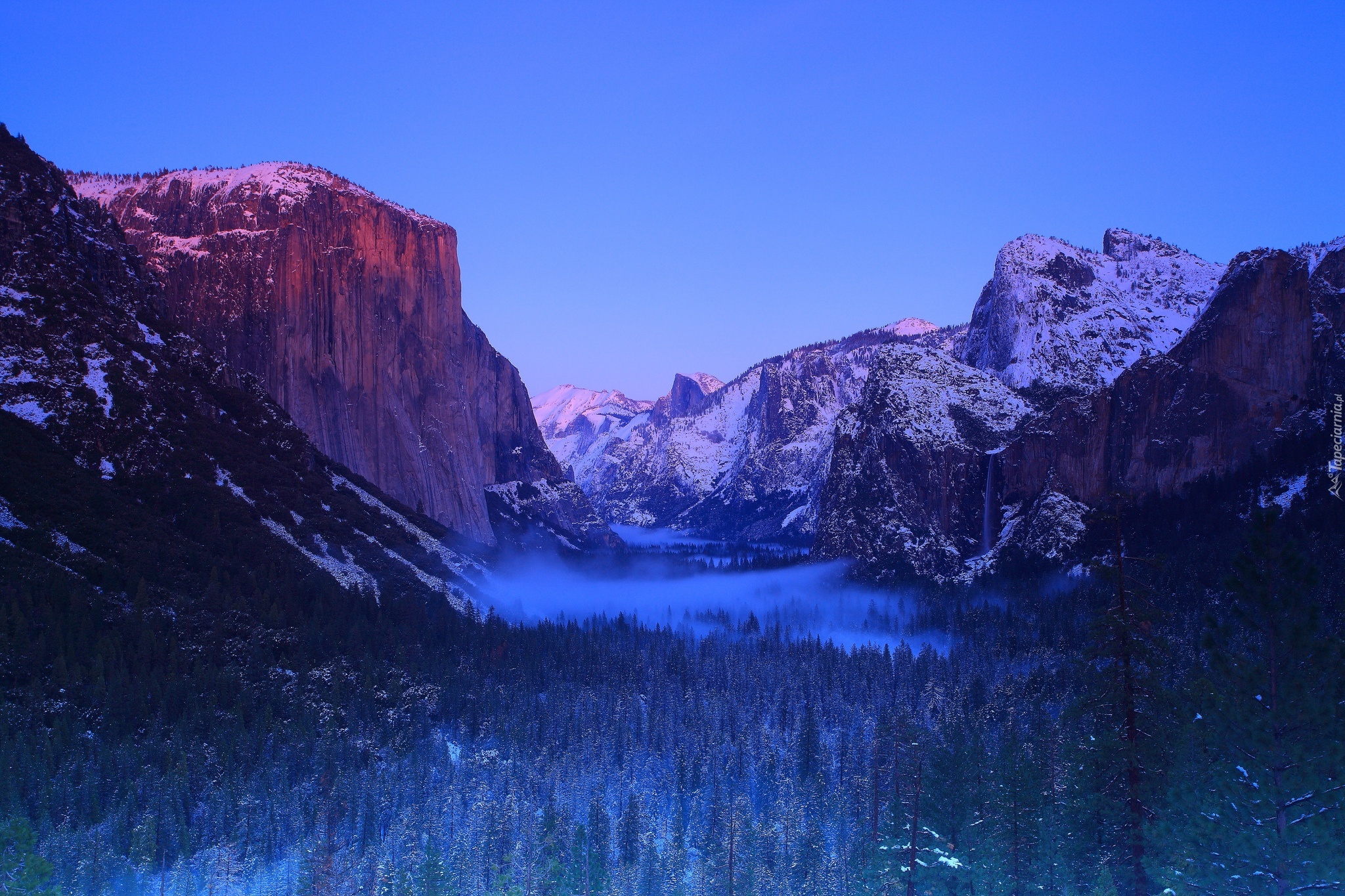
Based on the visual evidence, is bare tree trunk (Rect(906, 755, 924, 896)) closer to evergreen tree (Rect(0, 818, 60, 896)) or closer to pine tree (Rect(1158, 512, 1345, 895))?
pine tree (Rect(1158, 512, 1345, 895))

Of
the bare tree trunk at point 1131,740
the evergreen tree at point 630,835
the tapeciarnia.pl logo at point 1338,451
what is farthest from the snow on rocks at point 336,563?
the tapeciarnia.pl logo at point 1338,451

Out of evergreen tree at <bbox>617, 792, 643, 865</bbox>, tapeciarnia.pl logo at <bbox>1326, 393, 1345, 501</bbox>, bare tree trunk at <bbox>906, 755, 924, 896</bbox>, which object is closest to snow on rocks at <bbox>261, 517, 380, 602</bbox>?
evergreen tree at <bbox>617, 792, 643, 865</bbox>

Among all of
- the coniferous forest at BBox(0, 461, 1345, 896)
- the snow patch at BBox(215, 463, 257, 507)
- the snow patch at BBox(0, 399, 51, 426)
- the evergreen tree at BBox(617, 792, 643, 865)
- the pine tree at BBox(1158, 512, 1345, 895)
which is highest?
the snow patch at BBox(0, 399, 51, 426)

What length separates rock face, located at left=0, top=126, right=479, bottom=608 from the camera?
363 feet

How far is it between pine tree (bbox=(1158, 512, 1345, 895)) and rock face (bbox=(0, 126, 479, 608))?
98.2 metres

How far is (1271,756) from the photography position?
3669 cm

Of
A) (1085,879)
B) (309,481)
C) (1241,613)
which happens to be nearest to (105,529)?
(309,481)

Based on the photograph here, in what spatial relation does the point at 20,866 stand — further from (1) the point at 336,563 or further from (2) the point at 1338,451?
(2) the point at 1338,451

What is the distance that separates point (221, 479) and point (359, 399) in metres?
62.8

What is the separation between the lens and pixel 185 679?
303 feet

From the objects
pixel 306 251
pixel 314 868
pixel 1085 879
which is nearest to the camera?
pixel 1085 879

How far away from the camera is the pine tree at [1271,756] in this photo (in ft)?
118

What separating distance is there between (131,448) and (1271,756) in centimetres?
12376

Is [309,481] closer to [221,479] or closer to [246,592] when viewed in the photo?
[221,479]
